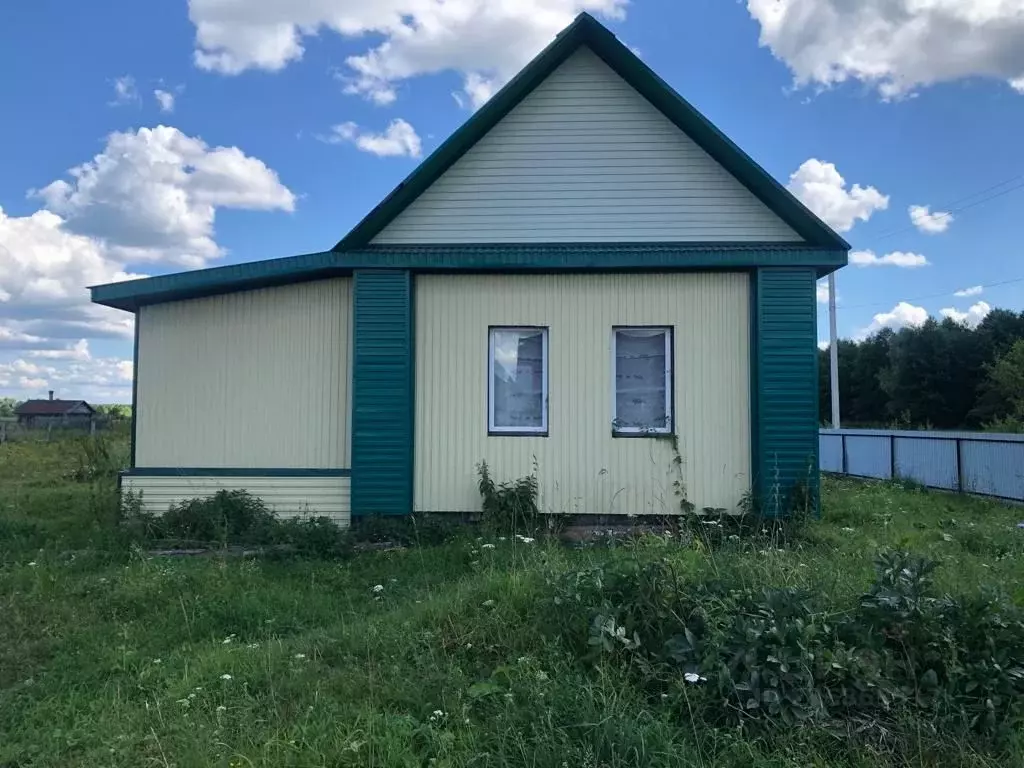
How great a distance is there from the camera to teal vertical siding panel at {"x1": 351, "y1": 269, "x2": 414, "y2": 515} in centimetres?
803

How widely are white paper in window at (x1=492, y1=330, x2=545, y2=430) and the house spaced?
23mm

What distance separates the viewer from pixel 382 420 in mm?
8062

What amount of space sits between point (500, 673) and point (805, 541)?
4.32 meters

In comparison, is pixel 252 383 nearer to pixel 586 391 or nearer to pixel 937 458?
pixel 586 391

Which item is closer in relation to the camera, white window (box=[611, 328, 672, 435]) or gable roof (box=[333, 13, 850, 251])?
gable roof (box=[333, 13, 850, 251])

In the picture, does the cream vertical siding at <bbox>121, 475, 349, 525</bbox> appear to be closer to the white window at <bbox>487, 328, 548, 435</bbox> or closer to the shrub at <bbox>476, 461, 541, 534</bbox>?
the shrub at <bbox>476, 461, 541, 534</bbox>

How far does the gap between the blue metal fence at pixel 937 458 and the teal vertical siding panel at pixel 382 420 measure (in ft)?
18.5

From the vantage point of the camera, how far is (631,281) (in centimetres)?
820

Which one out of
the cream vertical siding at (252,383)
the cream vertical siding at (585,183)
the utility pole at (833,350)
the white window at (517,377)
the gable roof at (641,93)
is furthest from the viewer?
the utility pole at (833,350)

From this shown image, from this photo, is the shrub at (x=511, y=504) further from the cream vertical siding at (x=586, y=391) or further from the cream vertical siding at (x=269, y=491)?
the cream vertical siding at (x=269, y=491)

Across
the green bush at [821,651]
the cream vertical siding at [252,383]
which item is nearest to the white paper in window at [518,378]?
the cream vertical siding at [252,383]

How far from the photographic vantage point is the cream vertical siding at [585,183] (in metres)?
8.18

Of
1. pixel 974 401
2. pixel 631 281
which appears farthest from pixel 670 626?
pixel 974 401

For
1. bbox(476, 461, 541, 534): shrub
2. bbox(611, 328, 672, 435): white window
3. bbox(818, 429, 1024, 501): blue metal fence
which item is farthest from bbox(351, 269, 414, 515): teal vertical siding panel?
bbox(818, 429, 1024, 501): blue metal fence
